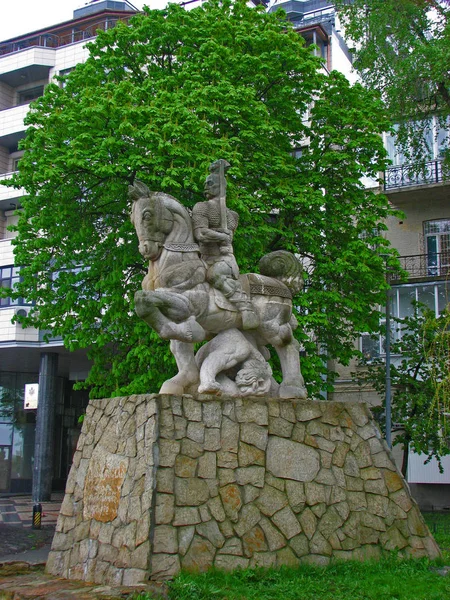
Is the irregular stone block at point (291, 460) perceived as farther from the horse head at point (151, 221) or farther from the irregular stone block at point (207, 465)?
the horse head at point (151, 221)

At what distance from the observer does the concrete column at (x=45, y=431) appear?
2723 cm

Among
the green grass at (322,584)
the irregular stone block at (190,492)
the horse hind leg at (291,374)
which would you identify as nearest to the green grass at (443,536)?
the green grass at (322,584)

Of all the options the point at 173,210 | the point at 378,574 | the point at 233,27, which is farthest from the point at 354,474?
the point at 233,27

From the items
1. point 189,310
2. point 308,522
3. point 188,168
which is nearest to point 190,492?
point 308,522

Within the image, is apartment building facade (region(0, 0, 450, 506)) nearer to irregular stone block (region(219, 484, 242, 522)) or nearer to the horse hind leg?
Answer: the horse hind leg

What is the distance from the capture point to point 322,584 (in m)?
7.92

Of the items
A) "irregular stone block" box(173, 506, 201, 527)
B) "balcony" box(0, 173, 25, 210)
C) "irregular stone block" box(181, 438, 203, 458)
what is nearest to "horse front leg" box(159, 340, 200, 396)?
"irregular stone block" box(181, 438, 203, 458)

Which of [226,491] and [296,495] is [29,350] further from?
[226,491]

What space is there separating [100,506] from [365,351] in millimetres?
18944

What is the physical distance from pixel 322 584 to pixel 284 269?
386cm

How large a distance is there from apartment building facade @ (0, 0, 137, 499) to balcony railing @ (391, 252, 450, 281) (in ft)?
39.9

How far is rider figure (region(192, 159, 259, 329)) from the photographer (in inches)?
366

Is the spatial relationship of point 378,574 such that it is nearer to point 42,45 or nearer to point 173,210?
point 173,210

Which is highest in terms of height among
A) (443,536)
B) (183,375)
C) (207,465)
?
(183,375)
